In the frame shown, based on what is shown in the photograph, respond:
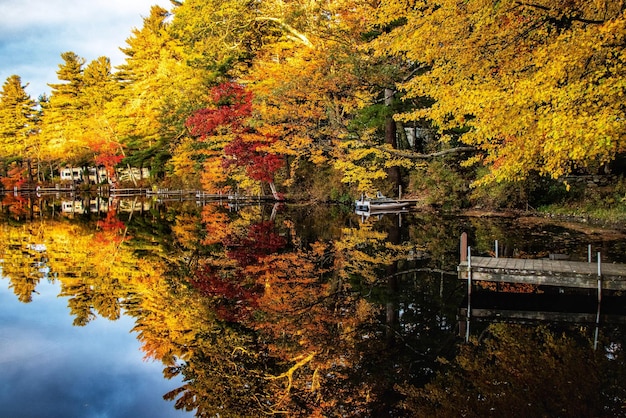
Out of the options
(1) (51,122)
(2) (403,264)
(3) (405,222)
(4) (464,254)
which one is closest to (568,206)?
(3) (405,222)

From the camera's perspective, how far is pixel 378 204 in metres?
25.0

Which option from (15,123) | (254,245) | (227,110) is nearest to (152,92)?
(227,110)

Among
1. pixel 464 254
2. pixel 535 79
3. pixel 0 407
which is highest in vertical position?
pixel 535 79

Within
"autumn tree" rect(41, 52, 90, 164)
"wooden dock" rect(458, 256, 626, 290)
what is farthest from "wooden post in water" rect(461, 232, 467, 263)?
"autumn tree" rect(41, 52, 90, 164)

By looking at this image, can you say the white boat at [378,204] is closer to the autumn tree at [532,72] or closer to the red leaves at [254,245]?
the red leaves at [254,245]

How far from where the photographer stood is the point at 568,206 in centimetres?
2073

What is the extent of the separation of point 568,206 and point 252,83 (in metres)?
20.3

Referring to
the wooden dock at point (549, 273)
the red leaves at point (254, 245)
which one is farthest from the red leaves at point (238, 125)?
the wooden dock at point (549, 273)

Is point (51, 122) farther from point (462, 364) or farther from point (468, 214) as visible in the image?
point (462, 364)

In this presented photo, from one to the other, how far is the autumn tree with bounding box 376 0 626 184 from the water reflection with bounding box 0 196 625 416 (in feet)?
10.3

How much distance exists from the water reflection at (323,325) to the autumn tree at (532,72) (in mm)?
3125

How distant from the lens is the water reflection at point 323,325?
16.2 feet

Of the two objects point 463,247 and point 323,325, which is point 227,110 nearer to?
point 463,247

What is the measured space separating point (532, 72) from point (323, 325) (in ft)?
23.0
